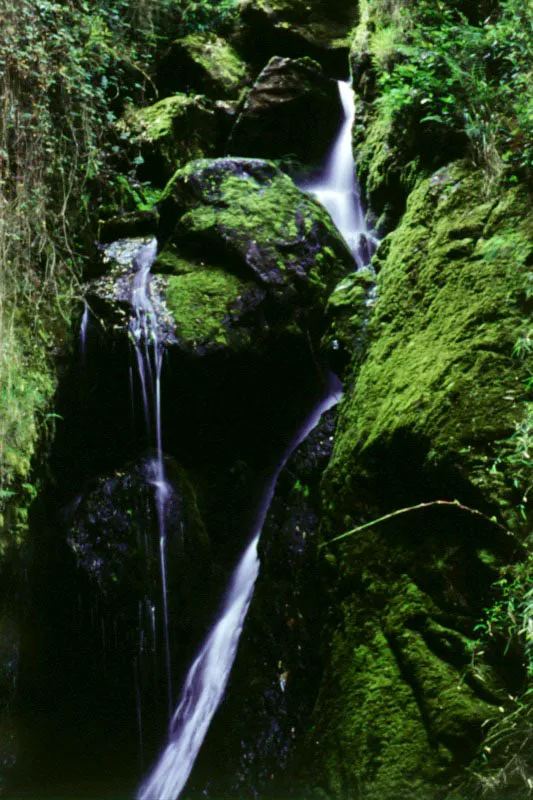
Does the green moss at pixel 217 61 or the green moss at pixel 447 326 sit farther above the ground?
the green moss at pixel 217 61

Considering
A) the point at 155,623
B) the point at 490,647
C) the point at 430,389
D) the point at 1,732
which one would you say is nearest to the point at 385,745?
the point at 490,647

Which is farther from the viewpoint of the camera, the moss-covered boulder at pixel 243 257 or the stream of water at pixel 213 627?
the moss-covered boulder at pixel 243 257

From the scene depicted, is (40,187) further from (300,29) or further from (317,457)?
(300,29)

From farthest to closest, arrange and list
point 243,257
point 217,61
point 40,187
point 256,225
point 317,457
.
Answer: point 217,61
point 256,225
point 243,257
point 40,187
point 317,457

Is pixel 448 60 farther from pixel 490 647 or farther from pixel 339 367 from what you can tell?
pixel 490 647

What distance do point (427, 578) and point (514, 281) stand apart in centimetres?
160

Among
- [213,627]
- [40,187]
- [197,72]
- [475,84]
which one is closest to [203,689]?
[213,627]

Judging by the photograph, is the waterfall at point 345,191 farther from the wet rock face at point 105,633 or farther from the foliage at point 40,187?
the wet rock face at point 105,633

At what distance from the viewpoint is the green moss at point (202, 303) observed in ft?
18.4

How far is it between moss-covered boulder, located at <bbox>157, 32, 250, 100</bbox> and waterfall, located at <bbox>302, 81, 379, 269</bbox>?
64.7 inches

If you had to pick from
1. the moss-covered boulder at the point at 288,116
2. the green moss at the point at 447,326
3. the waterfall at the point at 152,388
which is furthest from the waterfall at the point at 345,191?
the waterfall at the point at 152,388

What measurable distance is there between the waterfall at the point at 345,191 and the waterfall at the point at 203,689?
3.38 m

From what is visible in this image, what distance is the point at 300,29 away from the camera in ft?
30.2

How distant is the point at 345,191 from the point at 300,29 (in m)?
3.37
